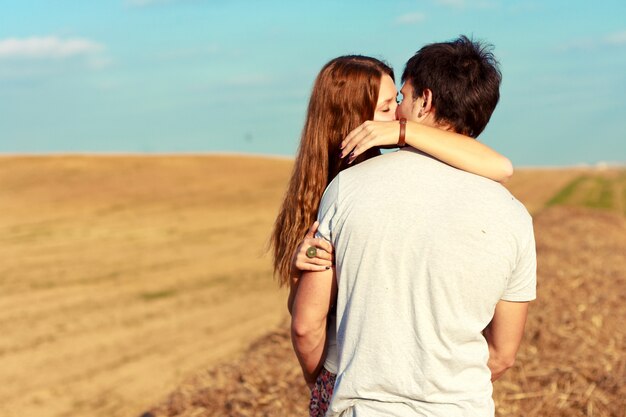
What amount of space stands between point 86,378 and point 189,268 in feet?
26.8

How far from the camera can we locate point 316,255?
8.03 feet

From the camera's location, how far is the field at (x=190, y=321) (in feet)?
19.7

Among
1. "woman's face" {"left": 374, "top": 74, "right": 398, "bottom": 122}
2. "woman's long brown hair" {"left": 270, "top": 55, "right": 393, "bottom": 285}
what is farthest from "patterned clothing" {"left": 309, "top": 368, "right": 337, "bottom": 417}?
"woman's face" {"left": 374, "top": 74, "right": 398, "bottom": 122}

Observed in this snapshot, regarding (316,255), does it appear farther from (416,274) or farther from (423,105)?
(423,105)

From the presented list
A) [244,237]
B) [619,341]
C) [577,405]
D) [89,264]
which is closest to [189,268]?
[89,264]

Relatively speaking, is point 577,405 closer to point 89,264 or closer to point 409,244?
point 409,244

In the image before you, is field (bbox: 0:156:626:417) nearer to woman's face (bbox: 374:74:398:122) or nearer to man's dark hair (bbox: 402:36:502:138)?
woman's face (bbox: 374:74:398:122)

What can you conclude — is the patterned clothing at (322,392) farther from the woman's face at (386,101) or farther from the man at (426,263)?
the woman's face at (386,101)

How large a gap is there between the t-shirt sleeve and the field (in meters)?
1.49

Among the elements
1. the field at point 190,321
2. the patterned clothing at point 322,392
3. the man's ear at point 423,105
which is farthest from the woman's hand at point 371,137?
the field at point 190,321

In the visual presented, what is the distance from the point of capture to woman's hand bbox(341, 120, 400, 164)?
8.05ft

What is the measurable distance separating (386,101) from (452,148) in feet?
1.30

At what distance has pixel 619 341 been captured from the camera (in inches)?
291

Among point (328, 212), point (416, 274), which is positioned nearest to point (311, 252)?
point (328, 212)
